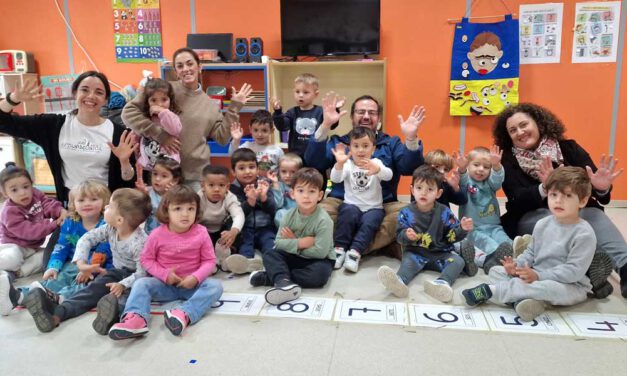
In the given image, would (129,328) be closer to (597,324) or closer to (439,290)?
(439,290)

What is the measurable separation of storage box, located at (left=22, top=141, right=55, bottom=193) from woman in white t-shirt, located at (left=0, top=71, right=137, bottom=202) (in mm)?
2259

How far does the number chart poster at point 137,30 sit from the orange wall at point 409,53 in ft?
0.26

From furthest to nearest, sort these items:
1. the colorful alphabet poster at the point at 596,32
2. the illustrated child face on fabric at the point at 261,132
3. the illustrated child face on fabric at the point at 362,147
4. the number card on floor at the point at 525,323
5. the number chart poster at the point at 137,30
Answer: the number chart poster at the point at 137,30 → the colorful alphabet poster at the point at 596,32 → the illustrated child face on fabric at the point at 261,132 → the illustrated child face on fabric at the point at 362,147 → the number card on floor at the point at 525,323

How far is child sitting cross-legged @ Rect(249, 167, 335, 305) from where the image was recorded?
96.2 inches

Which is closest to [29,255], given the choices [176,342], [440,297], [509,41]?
[176,342]

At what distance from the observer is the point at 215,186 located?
2811mm

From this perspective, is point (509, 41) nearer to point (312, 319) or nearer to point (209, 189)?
point (209, 189)

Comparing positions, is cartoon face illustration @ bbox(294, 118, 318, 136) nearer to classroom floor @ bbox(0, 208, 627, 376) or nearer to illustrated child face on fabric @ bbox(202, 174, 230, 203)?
illustrated child face on fabric @ bbox(202, 174, 230, 203)

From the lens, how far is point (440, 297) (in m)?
2.31

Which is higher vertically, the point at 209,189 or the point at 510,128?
the point at 510,128

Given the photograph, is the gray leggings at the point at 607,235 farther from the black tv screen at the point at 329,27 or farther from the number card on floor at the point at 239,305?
the black tv screen at the point at 329,27

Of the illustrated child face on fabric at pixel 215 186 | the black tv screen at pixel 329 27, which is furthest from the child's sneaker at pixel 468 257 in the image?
the black tv screen at pixel 329 27

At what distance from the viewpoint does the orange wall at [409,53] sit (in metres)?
4.27

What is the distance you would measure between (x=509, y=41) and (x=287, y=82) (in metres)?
2.08
